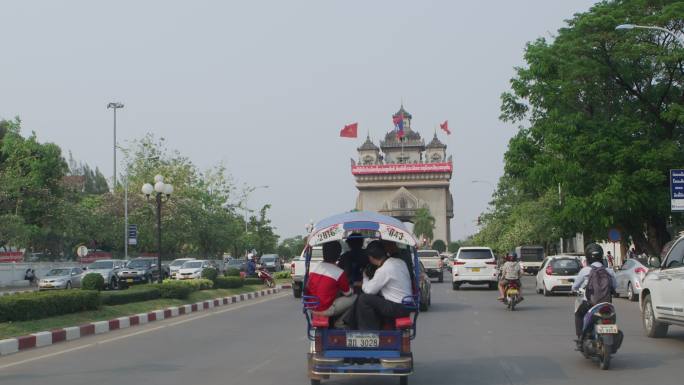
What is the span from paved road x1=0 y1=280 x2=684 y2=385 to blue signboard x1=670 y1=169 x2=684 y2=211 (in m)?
5.87

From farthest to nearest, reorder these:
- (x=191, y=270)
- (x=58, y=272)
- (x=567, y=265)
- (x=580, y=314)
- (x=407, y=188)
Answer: (x=407, y=188) → (x=191, y=270) → (x=58, y=272) → (x=567, y=265) → (x=580, y=314)

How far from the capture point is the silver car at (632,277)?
84.0ft

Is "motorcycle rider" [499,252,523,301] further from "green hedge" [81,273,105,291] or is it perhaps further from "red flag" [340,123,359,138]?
"red flag" [340,123,359,138]

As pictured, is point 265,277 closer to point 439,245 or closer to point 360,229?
point 360,229

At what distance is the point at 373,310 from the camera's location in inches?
366

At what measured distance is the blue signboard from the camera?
24.6m

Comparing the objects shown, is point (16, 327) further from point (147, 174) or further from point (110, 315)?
point (147, 174)

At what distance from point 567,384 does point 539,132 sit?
27.5 metres

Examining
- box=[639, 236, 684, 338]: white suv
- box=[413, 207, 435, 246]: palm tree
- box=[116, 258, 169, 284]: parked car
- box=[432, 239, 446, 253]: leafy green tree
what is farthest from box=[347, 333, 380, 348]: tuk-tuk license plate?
box=[432, 239, 446, 253]: leafy green tree

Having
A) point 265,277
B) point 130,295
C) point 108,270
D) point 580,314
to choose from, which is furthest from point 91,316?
point 108,270

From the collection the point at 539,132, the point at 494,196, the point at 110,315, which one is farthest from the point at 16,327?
the point at 494,196

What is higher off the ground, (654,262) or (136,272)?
(654,262)

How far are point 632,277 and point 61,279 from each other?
2400cm

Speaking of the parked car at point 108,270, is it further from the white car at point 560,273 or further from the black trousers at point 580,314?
the black trousers at point 580,314
